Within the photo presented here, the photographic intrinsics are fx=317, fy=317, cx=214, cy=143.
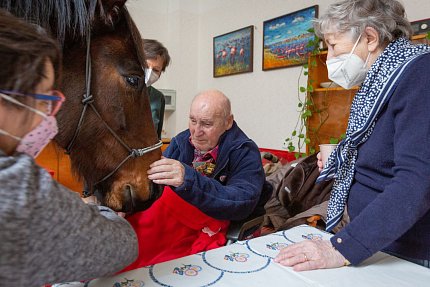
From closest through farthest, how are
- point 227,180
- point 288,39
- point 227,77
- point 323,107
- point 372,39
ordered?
point 372,39, point 227,180, point 323,107, point 288,39, point 227,77

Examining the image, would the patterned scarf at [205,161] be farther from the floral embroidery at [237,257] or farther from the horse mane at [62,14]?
the horse mane at [62,14]

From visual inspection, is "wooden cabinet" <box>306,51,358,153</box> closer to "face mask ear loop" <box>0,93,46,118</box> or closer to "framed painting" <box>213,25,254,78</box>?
"framed painting" <box>213,25,254,78</box>

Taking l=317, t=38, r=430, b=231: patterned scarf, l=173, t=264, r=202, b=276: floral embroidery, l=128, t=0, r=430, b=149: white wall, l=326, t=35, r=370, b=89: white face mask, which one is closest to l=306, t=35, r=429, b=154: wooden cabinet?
l=128, t=0, r=430, b=149: white wall

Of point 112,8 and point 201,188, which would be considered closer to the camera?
point 112,8

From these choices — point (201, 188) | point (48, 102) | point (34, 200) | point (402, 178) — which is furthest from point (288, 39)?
point (34, 200)

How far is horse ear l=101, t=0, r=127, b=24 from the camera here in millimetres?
982

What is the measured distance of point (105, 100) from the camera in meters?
0.99

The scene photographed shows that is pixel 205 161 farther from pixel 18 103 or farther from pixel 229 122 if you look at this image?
pixel 18 103

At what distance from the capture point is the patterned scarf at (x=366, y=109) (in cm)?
84

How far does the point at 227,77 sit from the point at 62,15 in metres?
3.66

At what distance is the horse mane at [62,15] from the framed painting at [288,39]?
2613 millimetres

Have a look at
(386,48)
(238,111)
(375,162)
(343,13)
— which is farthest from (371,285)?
(238,111)

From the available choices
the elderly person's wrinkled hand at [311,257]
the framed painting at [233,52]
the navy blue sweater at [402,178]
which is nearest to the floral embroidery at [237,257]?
the elderly person's wrinkled hand at [311,257]

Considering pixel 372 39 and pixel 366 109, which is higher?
pixel 372 39
